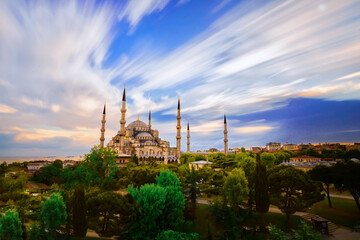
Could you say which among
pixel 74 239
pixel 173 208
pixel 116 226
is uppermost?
pixel 173 208

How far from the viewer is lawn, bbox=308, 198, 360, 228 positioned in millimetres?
21767

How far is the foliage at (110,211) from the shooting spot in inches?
658

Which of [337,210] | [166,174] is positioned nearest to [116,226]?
[166,174]

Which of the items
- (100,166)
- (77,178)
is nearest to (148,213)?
(77,178)

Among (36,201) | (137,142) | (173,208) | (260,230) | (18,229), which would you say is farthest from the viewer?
(137,142)

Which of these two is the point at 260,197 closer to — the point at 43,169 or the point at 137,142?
the point at 43,169

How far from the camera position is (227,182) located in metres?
21.9

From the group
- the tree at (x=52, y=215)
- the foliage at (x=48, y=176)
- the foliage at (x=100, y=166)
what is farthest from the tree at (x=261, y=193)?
the foliage at (x=48, y=176)

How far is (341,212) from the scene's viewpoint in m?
23.9

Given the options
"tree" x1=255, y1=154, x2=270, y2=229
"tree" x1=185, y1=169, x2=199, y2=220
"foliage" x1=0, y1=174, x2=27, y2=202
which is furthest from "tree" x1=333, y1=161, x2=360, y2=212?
"foliage" x1=0, y1=174, x2=27, y2=202

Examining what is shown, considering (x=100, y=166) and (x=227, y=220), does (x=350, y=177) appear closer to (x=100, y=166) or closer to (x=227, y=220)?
(x=227, y=220)

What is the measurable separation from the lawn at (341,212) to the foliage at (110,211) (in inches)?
882

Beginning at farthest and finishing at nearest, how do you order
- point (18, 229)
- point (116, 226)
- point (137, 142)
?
point (137, 142) → point (116, 226) → point (18, 229)

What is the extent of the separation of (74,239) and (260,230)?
60.7 feet
